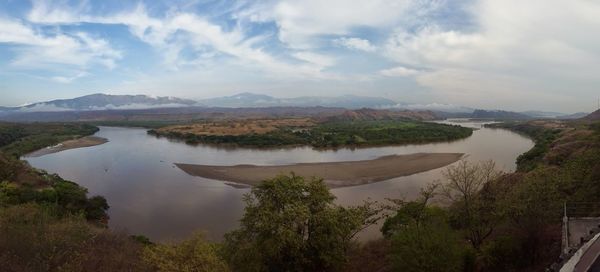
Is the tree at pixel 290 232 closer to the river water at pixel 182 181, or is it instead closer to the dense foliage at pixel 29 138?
the river water at pixel 182 181

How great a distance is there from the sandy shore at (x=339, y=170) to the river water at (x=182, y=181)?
1.69m

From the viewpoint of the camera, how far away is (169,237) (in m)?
21.4

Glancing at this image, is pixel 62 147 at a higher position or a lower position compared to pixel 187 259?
lower

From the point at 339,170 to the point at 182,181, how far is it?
16978 mm

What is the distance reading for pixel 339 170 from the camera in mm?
40125

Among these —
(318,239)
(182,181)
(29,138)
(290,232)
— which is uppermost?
(290,232)

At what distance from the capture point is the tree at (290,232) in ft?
42.7

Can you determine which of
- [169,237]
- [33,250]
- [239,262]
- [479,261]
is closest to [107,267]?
[33,250]

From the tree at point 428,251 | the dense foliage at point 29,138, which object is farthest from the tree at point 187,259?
the dense foliage at point 29,138

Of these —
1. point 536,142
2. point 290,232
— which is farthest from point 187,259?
point 536,142

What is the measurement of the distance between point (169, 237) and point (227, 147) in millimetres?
43985

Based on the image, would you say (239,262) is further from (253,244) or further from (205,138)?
(205,138)

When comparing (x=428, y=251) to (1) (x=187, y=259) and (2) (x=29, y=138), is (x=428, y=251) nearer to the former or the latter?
(1) (x=187, y=259)

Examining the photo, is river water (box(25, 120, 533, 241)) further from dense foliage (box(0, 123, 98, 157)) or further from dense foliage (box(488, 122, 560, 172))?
dense foliage (box(0, 123, 98, 157))
